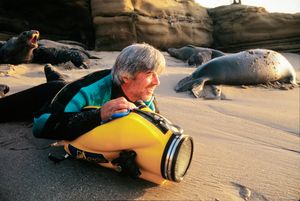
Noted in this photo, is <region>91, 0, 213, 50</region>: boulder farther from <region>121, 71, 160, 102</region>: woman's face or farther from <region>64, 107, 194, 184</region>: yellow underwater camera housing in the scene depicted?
<region>64, 107, 194, 184</region>: yellow underwater camera housing

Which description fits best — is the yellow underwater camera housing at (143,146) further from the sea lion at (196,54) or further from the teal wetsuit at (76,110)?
the sea lion at (196,54)

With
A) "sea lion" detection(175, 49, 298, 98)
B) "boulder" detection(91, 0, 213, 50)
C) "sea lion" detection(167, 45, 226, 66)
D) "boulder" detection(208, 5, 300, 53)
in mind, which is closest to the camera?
"sea lion" detection(175, 49, 298, 98)

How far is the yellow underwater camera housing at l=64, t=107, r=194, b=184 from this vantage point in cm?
196

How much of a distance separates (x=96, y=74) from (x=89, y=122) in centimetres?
46

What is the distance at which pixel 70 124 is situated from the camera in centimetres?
220

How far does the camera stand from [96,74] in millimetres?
2510

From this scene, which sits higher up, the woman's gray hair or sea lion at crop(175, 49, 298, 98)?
the woman's gray hair

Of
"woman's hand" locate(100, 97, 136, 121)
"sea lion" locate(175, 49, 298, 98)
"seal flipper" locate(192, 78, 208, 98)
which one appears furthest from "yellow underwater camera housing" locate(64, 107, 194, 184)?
"sea lion" locate(175, 49, 298, 98)

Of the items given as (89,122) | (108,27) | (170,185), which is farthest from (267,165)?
(108,27)

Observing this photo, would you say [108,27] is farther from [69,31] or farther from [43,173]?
[43,173]

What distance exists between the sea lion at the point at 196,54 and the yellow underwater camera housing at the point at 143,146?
6.88 metres

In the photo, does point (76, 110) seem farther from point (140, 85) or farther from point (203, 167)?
point (203, 167)

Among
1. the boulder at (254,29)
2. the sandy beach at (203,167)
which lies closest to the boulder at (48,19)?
the boulder at (254,29)

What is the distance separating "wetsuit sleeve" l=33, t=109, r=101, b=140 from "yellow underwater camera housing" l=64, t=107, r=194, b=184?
4cm
